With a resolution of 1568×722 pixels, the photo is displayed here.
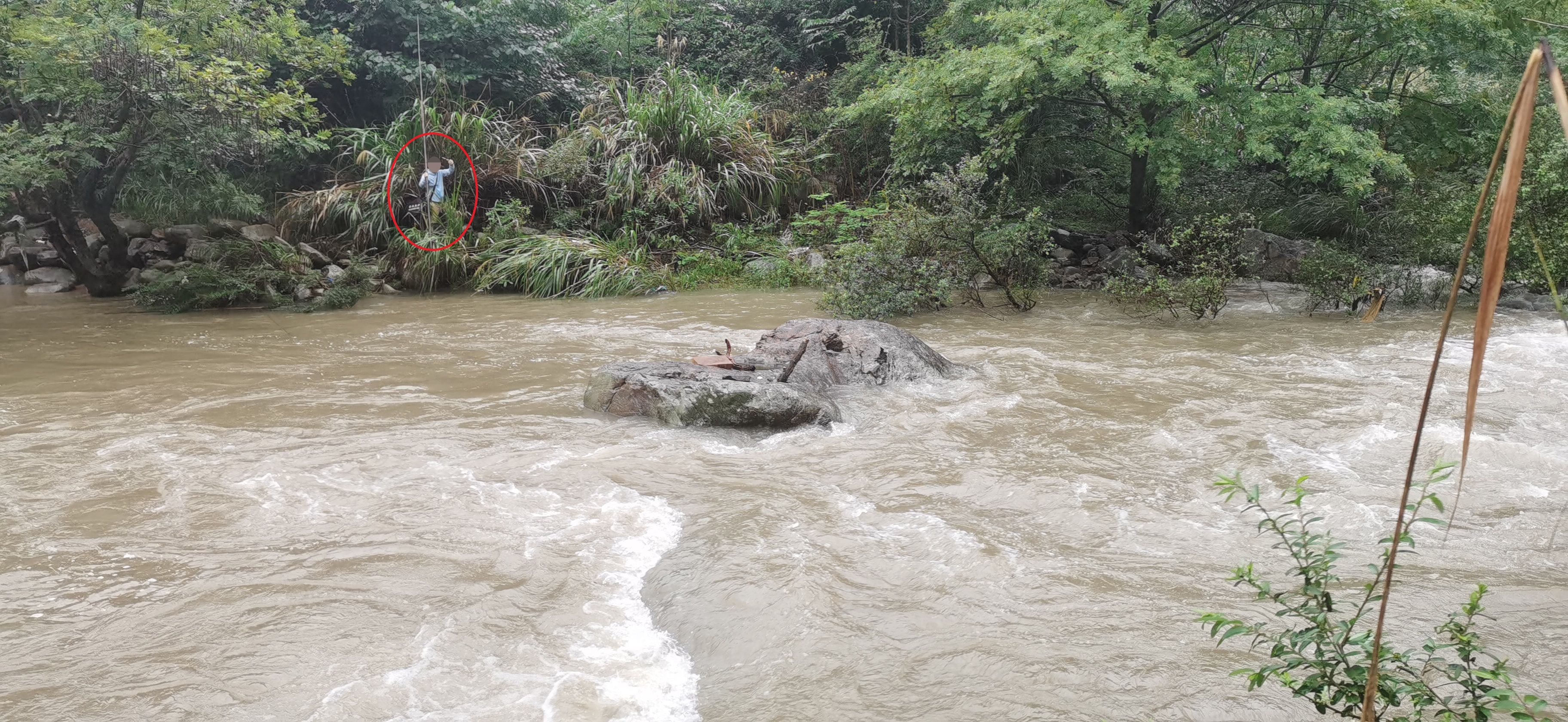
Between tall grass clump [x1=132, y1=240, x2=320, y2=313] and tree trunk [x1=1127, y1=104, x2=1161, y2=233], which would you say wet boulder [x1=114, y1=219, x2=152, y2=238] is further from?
tree trunk [x1=1127, y1=104, x2=1161, y2=233]

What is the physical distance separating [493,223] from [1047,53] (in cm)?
772

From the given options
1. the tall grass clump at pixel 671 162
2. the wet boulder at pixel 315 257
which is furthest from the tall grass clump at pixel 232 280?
A: the tall grass clump at pixel 671 162

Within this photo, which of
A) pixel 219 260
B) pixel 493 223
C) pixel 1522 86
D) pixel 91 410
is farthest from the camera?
pixel 493 223

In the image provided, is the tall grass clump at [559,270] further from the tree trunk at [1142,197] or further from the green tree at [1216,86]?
the tree trunk at [1142,197]

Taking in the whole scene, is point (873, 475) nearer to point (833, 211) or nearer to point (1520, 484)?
point (1520, 484)

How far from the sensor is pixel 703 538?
4.39m

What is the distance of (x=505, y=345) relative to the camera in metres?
9.21

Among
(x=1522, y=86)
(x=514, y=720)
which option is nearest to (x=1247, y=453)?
(x=514, y=720)

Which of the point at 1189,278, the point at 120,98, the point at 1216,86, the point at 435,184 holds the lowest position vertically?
the point at 1189,278

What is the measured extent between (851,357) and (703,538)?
3.13 m

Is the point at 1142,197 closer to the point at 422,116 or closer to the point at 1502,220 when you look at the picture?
the point at 422,116

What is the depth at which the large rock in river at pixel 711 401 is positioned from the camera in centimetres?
609

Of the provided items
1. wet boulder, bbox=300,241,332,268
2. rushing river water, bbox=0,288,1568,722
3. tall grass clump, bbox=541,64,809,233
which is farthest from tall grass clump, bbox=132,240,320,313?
tall grass clump, bbox=541,64,809,233

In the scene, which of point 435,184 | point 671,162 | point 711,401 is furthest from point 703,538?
point 671,162
